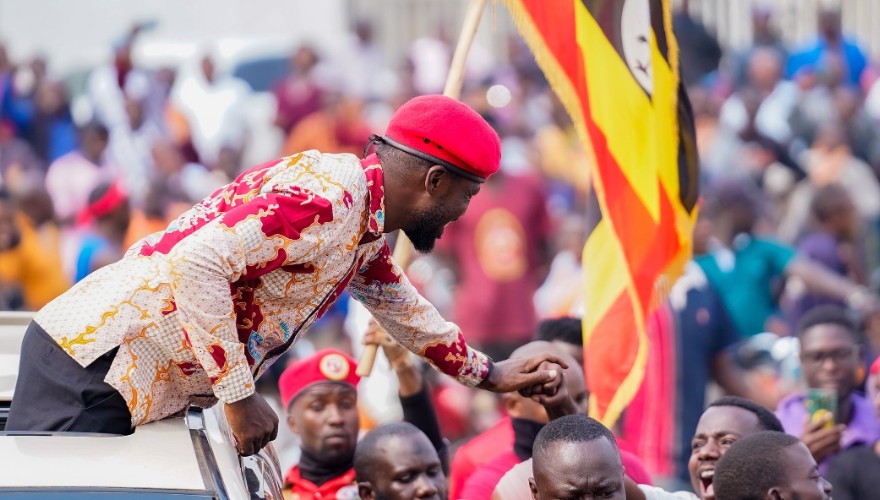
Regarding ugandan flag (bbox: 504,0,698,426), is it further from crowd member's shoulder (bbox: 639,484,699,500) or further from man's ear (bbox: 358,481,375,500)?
crowd member's shoulder (bbox: 639,484,699,500)

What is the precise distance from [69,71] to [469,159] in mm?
13824

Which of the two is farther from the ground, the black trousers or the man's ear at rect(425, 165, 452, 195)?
the man's ear at rect(425, 165, 452, 195)

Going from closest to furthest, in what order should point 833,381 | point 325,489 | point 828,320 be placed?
1. point 325,489
2. point 833,381
3. point 828,320

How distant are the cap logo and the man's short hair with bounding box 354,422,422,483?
60 centimetres

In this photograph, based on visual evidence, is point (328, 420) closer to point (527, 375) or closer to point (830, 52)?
point (527, 375)

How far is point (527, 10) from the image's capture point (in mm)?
6164

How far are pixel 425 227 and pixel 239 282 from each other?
556mm

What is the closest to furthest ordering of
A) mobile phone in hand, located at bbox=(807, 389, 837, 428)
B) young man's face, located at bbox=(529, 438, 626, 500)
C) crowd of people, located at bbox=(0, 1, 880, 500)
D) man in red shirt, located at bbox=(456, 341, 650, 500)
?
young man's face, located at bbox=(529, 438, 626, 500)
man in red shirt, located at bbox=(456, 341, 650, 500)
crowd of people, located at bbox=(0, 1, 880, 500)
mobile phone in hand, located at bbox=(807, 389, 837, 428)

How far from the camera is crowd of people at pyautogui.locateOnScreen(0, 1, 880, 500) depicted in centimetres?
566

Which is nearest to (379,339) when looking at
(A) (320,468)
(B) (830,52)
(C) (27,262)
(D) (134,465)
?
(A) (320,468)

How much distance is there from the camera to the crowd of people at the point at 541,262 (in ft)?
18.6

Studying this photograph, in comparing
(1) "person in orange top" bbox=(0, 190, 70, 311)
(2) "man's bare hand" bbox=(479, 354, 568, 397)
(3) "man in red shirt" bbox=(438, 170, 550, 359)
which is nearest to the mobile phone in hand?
(2) "man's bare hand" bbox=(479, 354, 568, 397)

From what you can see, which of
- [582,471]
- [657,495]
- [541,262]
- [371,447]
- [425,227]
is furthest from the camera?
[541,262]

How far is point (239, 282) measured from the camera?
407cm
